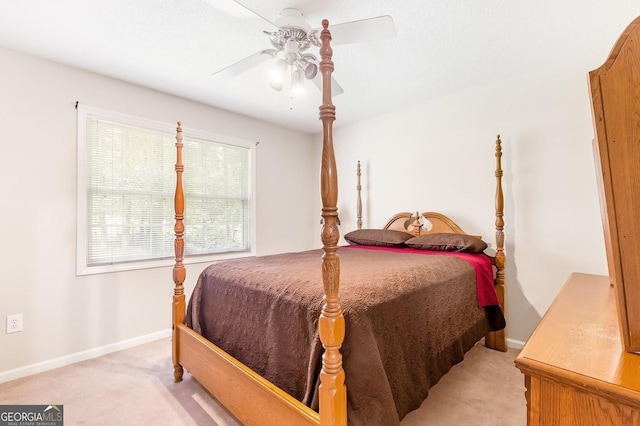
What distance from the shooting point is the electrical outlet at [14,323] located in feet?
7.13

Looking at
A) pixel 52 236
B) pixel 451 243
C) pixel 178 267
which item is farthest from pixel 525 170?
pixel 52 236

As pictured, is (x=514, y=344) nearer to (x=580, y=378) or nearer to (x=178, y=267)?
(x=580, y=378)

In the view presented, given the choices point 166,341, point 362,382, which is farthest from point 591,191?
point 166,341

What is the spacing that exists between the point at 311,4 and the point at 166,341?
120 inches

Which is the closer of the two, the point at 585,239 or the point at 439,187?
the point at 585,239

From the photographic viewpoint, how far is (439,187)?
314cm

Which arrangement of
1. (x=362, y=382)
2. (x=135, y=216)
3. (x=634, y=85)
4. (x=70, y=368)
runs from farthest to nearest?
(x=135, y=216)
(x=70, y=368)
(x=362, y=382)
(x=634, y=85)

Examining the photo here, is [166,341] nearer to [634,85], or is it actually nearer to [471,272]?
[471,272]

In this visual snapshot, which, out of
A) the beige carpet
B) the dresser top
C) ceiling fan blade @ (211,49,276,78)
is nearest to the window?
the beige carpet

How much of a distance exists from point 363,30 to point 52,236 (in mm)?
2764

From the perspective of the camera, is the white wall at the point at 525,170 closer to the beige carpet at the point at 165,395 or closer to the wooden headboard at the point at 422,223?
the wooden headboard at the point at 422,223

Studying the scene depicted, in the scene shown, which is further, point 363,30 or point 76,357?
point 76,357

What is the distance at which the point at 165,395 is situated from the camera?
75.2 inches

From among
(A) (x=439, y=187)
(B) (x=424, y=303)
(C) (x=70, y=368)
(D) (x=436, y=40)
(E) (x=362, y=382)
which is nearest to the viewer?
(E) (x=362, y=382)
